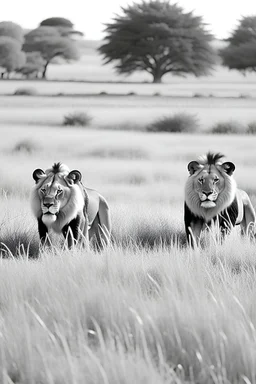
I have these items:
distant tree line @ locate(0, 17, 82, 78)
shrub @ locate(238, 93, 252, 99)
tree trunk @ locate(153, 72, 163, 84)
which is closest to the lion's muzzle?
distant tree line @ locate(0, 17, 82, 78)

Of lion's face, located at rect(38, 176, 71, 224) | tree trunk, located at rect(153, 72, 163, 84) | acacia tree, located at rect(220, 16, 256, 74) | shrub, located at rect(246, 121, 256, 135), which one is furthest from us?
tree trunk, located at rect(153, 72, 163, 84)

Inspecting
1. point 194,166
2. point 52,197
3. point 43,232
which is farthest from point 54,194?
point 194,166

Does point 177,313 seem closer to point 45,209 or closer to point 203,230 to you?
point 45,209

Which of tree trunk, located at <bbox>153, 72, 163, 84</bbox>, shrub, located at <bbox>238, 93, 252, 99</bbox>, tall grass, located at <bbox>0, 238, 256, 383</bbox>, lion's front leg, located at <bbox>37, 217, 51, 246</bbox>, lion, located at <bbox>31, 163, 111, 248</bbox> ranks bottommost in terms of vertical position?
tall grass, located at <bbox>0, 238, 256, 383</bbox>

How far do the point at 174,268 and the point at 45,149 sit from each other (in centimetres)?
412

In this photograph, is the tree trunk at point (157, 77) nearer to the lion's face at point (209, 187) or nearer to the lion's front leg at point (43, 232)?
the lion's face at point (209, 187)

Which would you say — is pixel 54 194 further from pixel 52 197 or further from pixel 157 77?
pixel 157 77

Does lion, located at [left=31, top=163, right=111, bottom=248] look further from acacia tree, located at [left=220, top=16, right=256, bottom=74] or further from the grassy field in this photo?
acacia tree, located at [left=220, top=16, right=256, bottom=74]

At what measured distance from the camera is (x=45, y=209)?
3506 mm

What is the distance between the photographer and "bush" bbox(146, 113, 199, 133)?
8812mm

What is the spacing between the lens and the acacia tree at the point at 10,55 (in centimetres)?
1031

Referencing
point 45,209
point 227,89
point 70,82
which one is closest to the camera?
point 45,209

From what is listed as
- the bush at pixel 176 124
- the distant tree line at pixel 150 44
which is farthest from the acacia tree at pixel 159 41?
the bush at pixel 176 124

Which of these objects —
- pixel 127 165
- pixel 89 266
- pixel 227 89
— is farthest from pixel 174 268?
pixel 227 89
